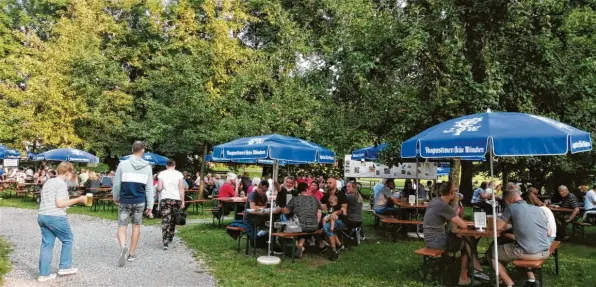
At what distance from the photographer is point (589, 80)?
9086 mm

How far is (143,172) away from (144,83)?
19.7m

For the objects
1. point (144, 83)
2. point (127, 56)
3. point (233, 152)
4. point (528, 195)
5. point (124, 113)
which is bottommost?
point (528, 195)

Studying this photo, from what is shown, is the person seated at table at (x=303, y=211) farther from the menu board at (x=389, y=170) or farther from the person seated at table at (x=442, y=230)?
the menu board at (x=389, y=170)

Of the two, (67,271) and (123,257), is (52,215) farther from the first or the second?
(123,257)

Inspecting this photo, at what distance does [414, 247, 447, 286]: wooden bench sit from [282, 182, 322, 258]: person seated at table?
2.18 metres

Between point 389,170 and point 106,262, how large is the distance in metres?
9.43

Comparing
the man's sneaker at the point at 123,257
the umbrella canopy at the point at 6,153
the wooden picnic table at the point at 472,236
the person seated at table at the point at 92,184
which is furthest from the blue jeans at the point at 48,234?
the umbrella canopy at the point at 6,153

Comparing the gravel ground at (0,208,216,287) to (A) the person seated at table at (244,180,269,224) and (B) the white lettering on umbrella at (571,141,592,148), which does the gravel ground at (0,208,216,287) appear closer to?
(A) the person seated at table at (244,180,269,224)

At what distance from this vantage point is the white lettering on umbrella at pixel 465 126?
5.61m

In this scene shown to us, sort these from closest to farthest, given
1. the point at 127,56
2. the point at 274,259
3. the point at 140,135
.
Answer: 1. the point at 274,259
2. the point at 140,135
3. the point at 127,56

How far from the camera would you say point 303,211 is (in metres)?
8.29

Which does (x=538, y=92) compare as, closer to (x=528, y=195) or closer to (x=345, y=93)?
(x=528, y=195)

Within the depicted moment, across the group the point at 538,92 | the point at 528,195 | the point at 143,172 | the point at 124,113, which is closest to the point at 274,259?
the point at 143,172

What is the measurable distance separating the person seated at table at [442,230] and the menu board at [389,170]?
699 centimetres
